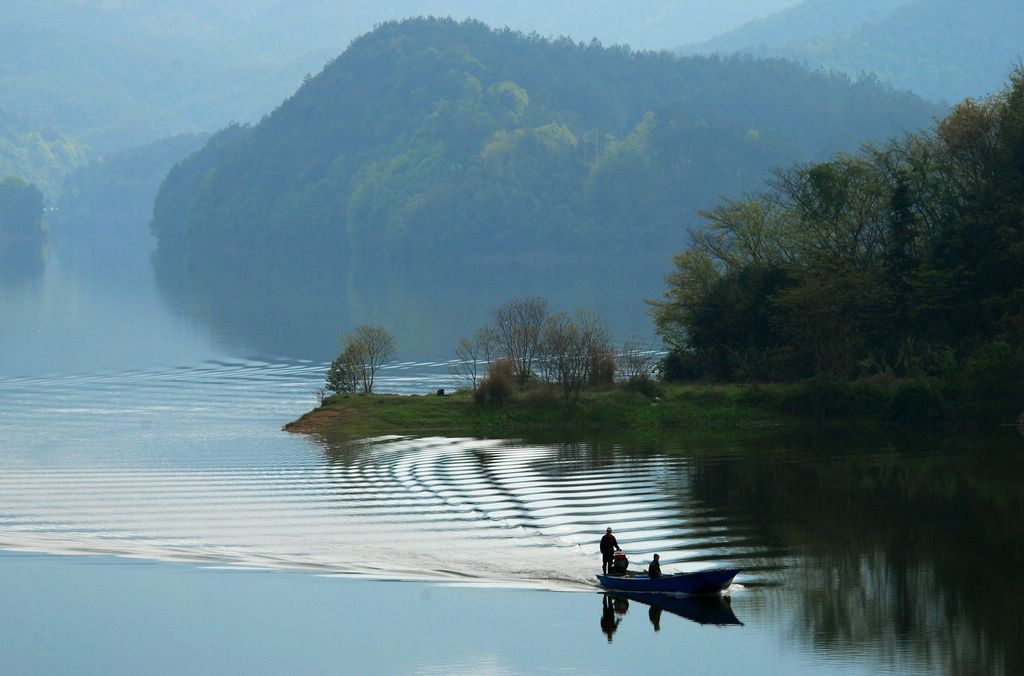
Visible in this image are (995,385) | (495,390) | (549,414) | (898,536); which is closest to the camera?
(898,536)

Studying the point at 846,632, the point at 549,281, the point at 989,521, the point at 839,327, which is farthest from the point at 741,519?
the point at 549,281

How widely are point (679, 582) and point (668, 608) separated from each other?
77 centimetres

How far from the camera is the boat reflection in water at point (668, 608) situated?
32.6m

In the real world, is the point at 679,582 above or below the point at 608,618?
above

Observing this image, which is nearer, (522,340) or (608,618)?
(608,618)

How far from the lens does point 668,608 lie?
33.9m

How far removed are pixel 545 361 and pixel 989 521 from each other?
2473 cm

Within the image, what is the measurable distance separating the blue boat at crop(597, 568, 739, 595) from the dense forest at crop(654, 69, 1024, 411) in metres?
27.3

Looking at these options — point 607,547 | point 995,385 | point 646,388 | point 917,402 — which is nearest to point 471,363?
point 646,388

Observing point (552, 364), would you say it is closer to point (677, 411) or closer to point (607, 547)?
point (677, 411)

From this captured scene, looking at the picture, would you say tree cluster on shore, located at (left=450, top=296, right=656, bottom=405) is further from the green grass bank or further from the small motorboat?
the small motorboat

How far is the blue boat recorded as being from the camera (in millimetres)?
33094

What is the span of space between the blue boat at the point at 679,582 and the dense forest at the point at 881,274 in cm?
2727

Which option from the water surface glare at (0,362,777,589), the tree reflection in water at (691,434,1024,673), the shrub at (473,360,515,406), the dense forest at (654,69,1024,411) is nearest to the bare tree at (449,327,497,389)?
the dense forest at (654,69,1024,411)
